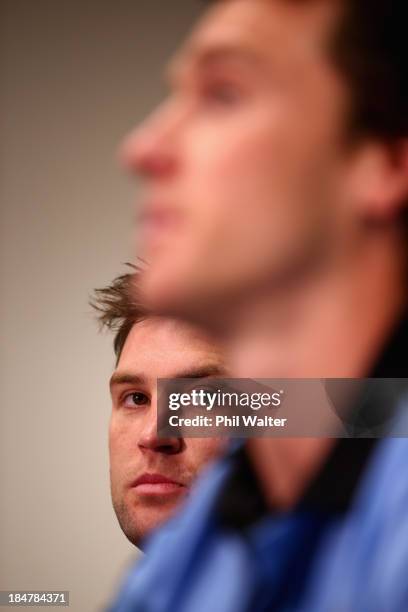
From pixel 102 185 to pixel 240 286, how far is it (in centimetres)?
64

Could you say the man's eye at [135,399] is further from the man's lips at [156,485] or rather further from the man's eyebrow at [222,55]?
the man's eyebrow at [222,55]

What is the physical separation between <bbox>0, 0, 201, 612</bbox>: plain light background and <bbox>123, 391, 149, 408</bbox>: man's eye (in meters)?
0.17

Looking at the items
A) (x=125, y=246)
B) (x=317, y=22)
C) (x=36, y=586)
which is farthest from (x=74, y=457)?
(x=317, y=22)

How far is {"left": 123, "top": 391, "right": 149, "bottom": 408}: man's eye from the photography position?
819mm

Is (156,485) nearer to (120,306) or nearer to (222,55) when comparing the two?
(120,306)

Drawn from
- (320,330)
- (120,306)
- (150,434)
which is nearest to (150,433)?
(150,434)

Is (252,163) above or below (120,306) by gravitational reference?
below

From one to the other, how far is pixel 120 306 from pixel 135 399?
0.48ft

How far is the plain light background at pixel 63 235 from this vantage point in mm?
1015

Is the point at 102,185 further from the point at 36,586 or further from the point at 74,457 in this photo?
the point at 36,586

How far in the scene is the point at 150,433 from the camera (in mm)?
804

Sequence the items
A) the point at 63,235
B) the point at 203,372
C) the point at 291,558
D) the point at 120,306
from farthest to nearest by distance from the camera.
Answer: the point at 63,235 → the point at 120,306 → the point at 203,372 → the point at 291,558

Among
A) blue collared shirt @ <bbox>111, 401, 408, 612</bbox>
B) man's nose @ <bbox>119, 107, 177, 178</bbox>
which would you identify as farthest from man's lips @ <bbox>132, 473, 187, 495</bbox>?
man's nose @ <bbox>119, 107, 177, 178</bbox>

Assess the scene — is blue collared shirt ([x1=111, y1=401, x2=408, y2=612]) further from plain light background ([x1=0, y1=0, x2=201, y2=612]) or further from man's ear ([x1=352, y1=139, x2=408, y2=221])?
plain light background ([x1=0, y1=0, x2=201, y2=612])
